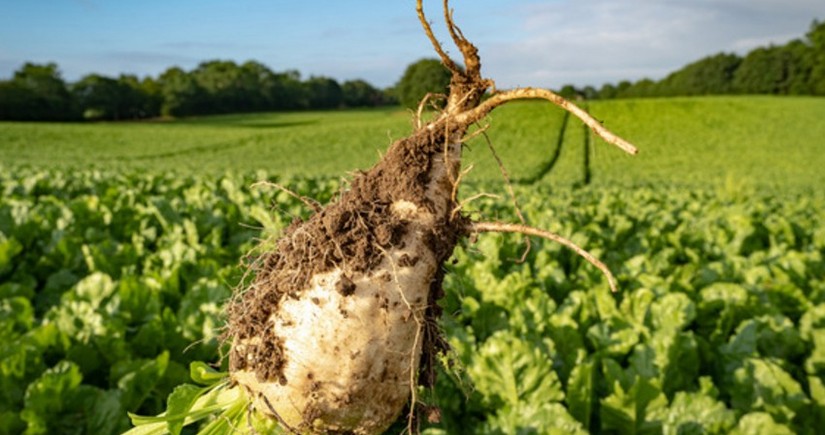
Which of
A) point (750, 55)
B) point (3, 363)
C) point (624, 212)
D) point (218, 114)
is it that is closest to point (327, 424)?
point (3, 363)

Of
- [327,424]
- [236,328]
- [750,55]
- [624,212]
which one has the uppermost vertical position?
[750,55]

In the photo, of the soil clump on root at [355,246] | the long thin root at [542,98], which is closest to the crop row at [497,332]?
the soil clump on root at [355,246]

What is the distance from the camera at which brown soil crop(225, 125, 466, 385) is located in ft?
5.82

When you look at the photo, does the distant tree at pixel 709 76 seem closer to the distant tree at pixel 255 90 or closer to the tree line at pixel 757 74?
the tree line at pixel 757 74

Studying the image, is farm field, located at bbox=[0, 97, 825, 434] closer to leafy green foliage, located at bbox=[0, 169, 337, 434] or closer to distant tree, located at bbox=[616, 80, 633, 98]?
leafy green foliage, located at bbox=[0, 169, 337, 434]

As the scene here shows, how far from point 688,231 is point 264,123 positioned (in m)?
64.7

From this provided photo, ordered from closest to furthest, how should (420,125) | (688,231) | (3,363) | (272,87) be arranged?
(420,125) < (3,363) < (688,231) < (272,87)

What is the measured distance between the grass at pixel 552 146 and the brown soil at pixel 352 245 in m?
29.9

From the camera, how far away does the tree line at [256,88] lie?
6731 centimetres

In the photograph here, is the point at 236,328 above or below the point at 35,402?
above

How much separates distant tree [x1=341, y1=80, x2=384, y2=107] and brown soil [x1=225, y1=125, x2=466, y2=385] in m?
100

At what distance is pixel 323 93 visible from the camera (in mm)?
96812

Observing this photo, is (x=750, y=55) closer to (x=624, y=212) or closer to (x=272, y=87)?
(x=272, y=87)

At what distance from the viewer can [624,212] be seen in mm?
12844
